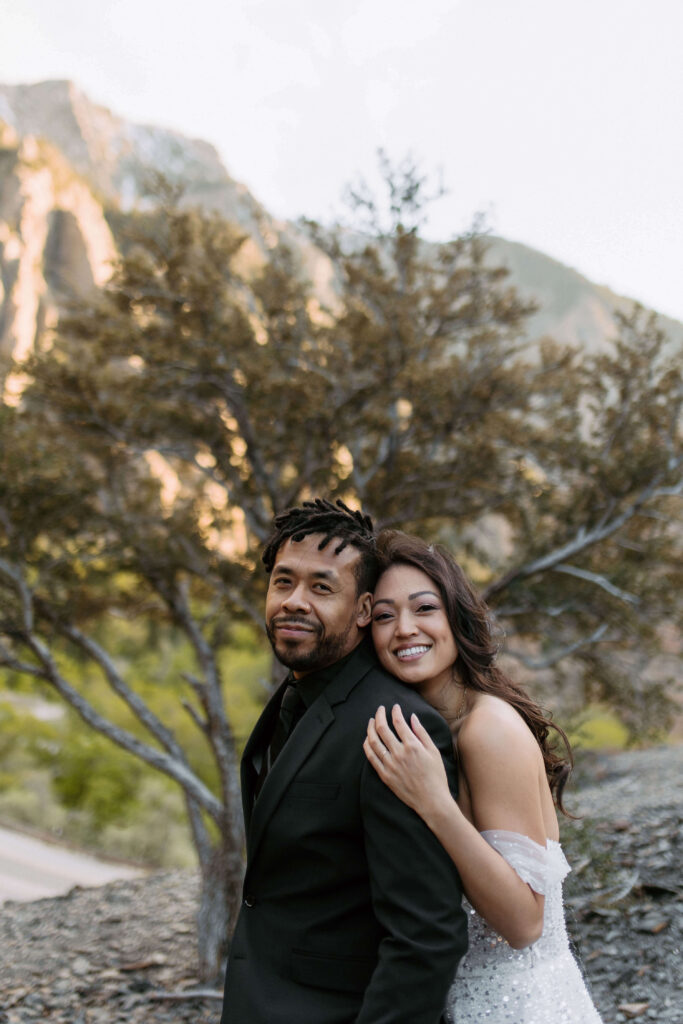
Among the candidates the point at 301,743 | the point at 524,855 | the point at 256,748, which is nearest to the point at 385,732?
the point at 301,743

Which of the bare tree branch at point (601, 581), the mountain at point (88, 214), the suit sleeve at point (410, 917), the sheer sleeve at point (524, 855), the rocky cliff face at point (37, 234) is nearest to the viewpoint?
the suit sleeve at point (410, 917)

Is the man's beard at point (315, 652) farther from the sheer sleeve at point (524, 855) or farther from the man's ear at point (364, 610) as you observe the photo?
the sheer sleeve at point (524, 855)

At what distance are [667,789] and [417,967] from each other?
8.58m

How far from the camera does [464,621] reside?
240cm

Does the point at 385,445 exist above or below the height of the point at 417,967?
above

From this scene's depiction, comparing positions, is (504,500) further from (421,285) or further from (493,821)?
(493,821)

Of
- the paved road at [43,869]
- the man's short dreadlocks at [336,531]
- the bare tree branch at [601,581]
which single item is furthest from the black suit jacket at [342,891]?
the paved road at [43,869]

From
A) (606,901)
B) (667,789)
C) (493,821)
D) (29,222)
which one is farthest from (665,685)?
(29,222)

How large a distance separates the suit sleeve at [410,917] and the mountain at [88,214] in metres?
7.49

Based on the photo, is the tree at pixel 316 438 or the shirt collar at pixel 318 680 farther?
the tree at pixel 316 438

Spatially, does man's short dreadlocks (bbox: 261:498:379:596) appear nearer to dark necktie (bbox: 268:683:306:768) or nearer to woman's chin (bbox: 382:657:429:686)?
woman's chin (bbox: 382:657:429:686)

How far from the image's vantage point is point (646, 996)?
461 cm

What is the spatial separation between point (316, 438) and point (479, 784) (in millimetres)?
6556

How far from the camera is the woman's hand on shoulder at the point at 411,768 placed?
1.81 m
